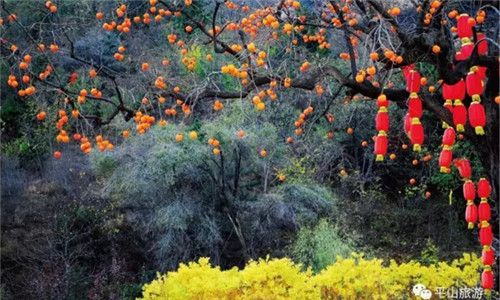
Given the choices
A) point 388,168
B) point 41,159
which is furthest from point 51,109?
point 388,168

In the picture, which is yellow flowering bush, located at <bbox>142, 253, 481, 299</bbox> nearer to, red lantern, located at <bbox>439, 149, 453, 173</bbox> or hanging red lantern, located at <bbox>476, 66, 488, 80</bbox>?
hanging red lantern, located at <bbox>476, 66, 488, 80</bbox>

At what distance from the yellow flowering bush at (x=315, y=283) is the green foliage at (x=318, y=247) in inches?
156

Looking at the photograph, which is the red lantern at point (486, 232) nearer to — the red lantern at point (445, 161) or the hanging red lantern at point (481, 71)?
the red lantern at point (445, 161)

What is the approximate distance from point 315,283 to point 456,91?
9.97 feet

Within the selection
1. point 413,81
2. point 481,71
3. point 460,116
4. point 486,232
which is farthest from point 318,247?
point 460,116

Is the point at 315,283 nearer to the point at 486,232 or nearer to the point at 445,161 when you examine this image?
the point at 486,232

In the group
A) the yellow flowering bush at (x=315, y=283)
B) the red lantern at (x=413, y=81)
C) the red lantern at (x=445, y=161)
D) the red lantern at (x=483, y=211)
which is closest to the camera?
the red lantern at (x=445, y=161)

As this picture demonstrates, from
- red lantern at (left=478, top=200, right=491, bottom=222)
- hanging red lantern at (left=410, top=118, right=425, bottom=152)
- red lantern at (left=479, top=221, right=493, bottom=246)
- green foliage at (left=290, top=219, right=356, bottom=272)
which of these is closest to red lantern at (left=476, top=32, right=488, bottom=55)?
hanging red lantern at (left=410, top=118, right=425, bottom=152)

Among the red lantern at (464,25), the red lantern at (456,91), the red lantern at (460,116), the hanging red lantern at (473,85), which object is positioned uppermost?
the red lantern at (464,25)

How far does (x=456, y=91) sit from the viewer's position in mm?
4645

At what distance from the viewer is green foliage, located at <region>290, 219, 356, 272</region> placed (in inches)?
440

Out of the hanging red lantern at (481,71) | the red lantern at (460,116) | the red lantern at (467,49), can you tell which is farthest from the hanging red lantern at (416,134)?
the red lantern at (467,49)

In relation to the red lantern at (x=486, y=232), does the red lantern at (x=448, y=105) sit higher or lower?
higher

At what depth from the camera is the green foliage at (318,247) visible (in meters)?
11.2
